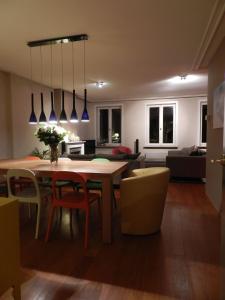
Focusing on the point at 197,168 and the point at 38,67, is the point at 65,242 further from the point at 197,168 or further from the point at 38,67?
the point at 197,168

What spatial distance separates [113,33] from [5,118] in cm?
292

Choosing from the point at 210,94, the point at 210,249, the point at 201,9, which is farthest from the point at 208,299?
the point at 210,94

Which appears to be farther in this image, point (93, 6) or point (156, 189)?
point (156, 189)

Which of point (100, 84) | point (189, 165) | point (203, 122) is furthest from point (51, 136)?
point (203, 122)

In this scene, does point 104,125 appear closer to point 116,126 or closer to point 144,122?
point 116,126

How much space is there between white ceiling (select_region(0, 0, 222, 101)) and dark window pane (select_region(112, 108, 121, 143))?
333 cm

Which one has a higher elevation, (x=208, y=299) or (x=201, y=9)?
(x=201, y=9)

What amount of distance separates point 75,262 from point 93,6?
8.39ft

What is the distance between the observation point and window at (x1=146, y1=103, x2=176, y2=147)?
7668 millimetres

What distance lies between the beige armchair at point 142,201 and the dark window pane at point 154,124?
17.5 feet

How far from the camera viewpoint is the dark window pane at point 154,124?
25.7 ft

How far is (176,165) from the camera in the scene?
5391 mm

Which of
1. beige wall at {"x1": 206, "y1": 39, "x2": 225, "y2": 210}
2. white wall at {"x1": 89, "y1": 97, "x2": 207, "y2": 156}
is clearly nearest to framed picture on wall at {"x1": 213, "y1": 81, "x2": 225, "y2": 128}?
beige wall at {"x1": 206, "y1": 39, "x2": 225, "y2": 210}

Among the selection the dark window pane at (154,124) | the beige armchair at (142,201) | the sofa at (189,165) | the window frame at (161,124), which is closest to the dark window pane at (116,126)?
the window frame at (161,124)
